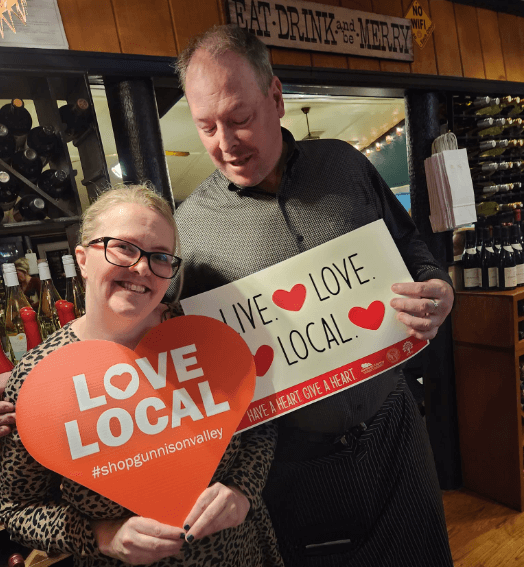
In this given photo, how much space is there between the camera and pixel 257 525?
3.14 ft

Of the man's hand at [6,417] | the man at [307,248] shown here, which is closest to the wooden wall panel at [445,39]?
the man at [307,248]

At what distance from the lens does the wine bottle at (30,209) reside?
4.76ft

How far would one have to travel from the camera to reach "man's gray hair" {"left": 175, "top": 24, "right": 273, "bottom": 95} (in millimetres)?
990

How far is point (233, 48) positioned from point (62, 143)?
0.84 m

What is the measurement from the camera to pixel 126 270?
0.74 m

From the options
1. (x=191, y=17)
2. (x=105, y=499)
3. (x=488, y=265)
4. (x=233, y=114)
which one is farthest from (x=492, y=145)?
(x=105, y=499)

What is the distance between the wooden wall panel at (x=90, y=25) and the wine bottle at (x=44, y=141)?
346 mm

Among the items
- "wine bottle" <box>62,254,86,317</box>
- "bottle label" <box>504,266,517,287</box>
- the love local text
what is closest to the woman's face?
the love local text

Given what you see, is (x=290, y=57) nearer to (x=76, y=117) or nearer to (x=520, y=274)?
(x=76, y=117)

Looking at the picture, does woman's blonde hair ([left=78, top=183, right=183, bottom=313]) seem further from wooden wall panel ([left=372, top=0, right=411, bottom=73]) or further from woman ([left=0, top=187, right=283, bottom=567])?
wooden wall panel ([left=372, top=0, right=411, bottom=73])

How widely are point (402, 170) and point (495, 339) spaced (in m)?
Answer: 1.64

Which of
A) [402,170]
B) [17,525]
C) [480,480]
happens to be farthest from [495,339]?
[17,525]

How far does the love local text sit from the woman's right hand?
14 centimetres

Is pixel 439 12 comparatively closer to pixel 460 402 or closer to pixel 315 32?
pixel 315 32
